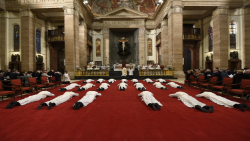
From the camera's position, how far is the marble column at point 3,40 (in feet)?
54.1

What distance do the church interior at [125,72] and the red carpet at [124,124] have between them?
2cm

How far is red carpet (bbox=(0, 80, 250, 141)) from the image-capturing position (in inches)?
98.5

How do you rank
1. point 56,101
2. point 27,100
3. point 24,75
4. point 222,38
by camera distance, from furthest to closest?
point 222,38
point 24,75
point 27,100
point 56,101

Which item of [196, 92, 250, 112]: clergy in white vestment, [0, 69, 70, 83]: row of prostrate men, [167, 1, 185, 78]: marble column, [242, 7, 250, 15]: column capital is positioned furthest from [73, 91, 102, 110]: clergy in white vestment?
[242, 7, 250, 15]: column capital

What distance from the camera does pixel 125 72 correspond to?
53.3ft

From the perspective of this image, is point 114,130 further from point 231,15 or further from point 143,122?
point 231,15

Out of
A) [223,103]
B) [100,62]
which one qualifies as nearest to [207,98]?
[223,103]

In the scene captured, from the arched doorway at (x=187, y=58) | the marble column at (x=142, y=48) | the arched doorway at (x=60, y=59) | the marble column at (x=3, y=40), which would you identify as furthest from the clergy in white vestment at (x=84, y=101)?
the arched doorway at (x=187, y=58)

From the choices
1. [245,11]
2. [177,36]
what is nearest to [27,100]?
[177,36]

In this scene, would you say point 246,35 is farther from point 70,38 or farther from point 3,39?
point 3,39

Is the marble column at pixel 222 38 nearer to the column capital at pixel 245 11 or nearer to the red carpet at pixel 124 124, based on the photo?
the column capital at pixel 245 11

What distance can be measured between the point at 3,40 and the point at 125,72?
16325mm

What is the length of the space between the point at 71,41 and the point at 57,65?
311 inches

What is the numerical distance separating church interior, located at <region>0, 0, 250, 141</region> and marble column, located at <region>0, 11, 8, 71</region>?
0.10m
